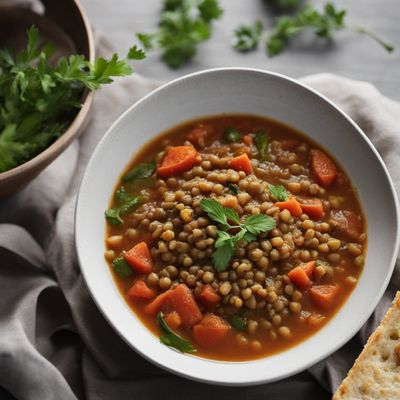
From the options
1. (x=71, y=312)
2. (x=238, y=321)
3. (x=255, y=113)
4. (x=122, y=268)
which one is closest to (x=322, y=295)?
(x=238, y=321)

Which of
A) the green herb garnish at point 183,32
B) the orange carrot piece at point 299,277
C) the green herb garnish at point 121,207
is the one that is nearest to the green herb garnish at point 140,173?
the green herb garnish at point 121,207

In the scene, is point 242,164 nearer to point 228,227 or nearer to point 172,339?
point 228,227

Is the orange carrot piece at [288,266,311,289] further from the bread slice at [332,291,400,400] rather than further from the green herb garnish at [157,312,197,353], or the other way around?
the green herb garnish at [157,312,197,353]

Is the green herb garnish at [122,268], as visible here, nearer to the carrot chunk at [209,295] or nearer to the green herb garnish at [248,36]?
the carrot chunk at [209,295]

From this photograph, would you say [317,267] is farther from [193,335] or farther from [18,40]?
[18,40]

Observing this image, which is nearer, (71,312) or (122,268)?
(122,268)
